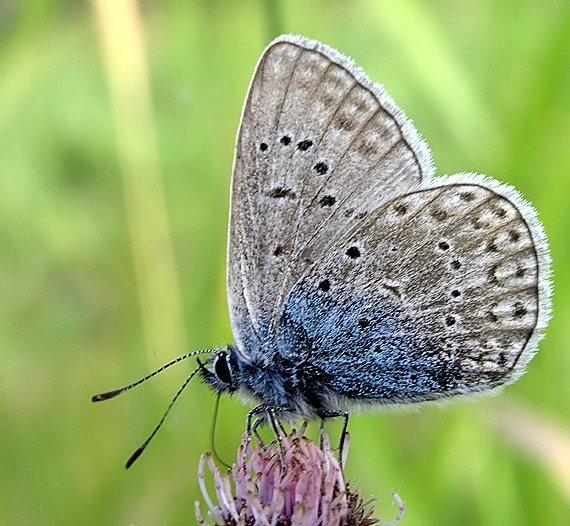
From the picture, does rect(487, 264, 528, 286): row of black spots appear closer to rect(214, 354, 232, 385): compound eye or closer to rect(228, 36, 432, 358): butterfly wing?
rect(228, 36, 432, 358): butterfly wing

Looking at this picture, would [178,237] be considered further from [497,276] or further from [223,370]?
[497,276]

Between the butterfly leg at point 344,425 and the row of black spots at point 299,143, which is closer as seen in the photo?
the butterfly leg at point 344,425

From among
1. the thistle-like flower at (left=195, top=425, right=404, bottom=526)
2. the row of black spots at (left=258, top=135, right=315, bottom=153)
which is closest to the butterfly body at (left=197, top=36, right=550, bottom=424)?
the row of black spots at (left=258, top=135, right=315, bottom=153)

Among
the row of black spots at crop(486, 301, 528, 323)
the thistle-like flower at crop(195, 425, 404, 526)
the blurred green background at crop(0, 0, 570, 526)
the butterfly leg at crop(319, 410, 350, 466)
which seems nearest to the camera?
the thistle-like flower at crop(195, 425, 404, 526)

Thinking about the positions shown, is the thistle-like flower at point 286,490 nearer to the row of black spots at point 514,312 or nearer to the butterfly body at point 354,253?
the butterfly body at point 354,253

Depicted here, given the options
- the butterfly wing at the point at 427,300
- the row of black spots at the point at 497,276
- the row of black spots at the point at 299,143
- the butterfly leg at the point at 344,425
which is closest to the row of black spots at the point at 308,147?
the row of black spots at the point at 299,143
